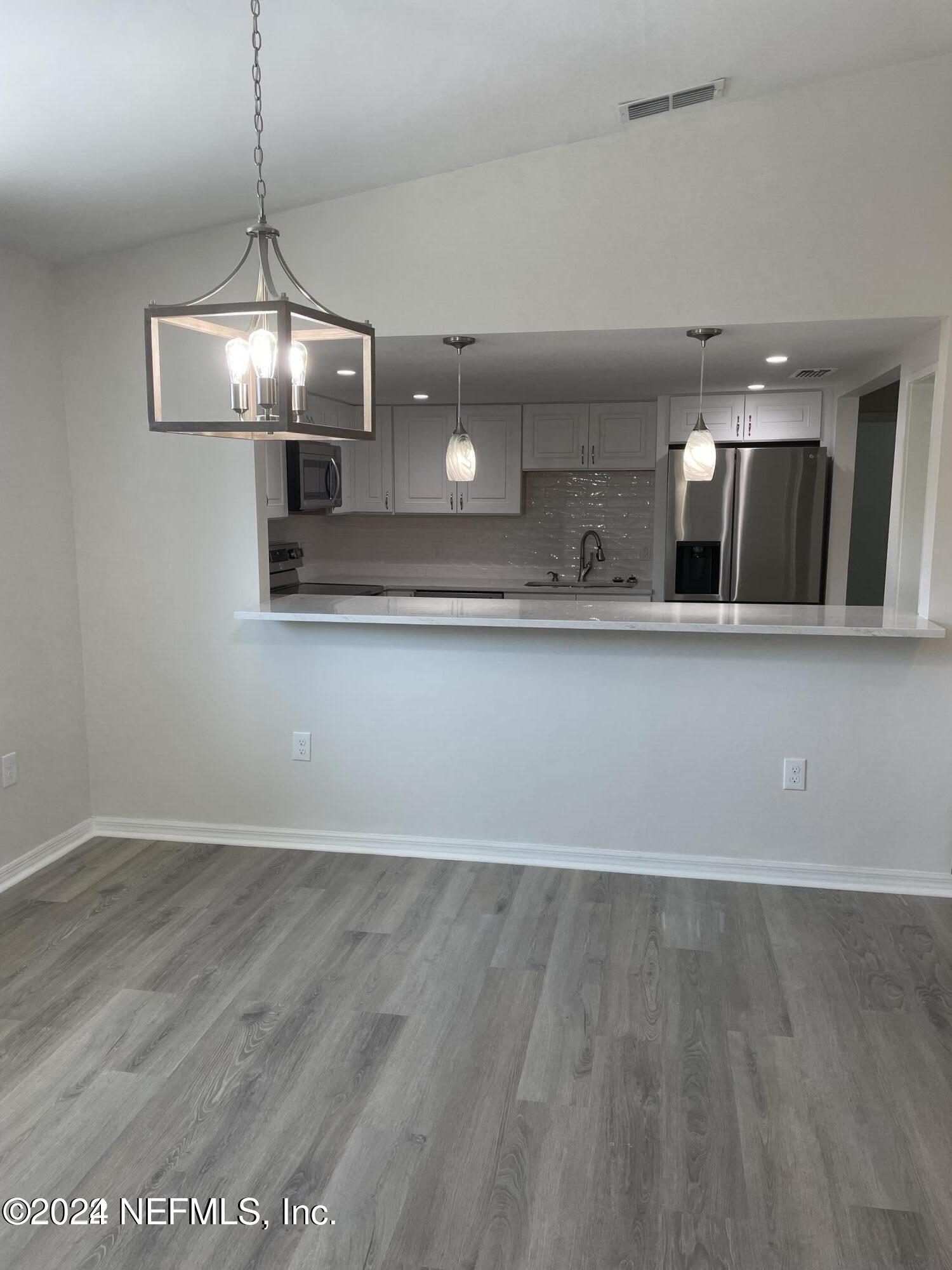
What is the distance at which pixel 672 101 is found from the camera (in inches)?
113

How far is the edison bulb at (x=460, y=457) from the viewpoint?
3576mm

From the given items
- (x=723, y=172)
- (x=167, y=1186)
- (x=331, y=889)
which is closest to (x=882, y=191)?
(x=723, y=172)

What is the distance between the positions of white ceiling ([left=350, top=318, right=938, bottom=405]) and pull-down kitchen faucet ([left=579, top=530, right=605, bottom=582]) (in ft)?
3.44

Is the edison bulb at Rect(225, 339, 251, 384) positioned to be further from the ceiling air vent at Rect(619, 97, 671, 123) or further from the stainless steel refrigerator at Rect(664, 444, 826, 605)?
the stainless steel refrigerator at Rect(664, 444, 826, 605)

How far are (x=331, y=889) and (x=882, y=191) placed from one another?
307 centimetres

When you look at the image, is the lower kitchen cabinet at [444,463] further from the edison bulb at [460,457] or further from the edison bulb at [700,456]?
the edison bulb at [700,456]

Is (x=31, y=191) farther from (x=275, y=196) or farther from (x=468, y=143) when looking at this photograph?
(x=468, y=143)

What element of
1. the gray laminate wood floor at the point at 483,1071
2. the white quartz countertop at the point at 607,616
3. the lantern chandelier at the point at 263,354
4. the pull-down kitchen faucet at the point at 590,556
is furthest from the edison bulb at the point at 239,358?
the pull-down kitchen faucet at the point at 590,556

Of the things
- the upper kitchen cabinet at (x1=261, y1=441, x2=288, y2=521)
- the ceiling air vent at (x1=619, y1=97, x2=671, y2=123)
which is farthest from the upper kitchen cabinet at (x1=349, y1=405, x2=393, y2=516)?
the ceiling air vent at (x1=619, y1=97, x2=671, y2=123)

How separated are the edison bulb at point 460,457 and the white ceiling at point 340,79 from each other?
0.95 meters

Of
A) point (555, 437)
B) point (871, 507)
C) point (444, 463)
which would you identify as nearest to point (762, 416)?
point (871, 507)

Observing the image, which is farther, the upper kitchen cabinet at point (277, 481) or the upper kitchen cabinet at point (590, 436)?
the upper kitchen cabinet at point (590, 436)

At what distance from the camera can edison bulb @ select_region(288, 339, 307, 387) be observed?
5.31 ft

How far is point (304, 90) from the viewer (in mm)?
2475
